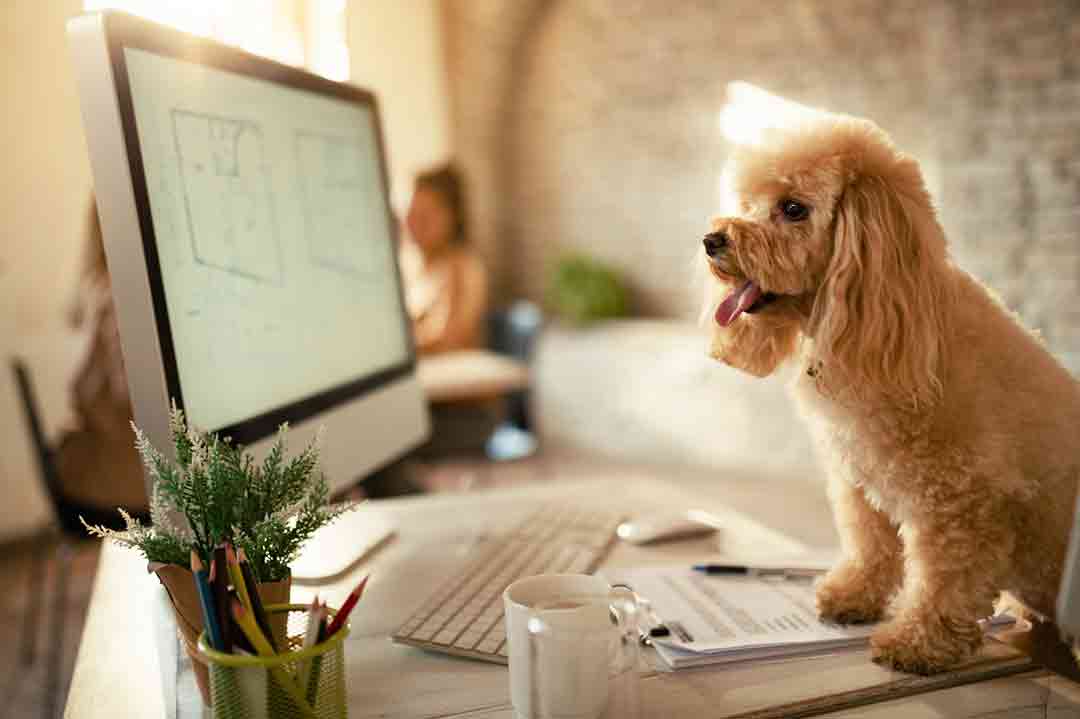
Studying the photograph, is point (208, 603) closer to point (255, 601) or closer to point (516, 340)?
point (255, 601)

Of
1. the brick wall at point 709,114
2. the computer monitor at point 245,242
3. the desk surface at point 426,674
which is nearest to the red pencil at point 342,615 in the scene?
the desk surface at point 426,674

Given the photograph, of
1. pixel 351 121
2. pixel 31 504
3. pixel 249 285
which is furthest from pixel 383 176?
pixel 31 504

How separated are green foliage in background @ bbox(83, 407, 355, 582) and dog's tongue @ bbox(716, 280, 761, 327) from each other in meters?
0.47

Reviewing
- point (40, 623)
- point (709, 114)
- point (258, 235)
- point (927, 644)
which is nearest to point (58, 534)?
point (40, 623)

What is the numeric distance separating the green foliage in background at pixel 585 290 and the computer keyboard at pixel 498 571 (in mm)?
3568

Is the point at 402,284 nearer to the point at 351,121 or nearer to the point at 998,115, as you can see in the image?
the point at 351,121

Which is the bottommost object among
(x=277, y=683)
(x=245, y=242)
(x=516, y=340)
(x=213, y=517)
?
(x=516, y=340)

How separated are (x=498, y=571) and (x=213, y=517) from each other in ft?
1.35

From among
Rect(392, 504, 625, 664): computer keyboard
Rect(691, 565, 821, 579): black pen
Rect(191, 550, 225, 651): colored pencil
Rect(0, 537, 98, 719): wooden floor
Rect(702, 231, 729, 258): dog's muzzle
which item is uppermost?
Rect(702, 231, 729, 258): dog's muzzle

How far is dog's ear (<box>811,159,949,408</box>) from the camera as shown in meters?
0.88

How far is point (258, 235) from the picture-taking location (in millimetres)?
1158

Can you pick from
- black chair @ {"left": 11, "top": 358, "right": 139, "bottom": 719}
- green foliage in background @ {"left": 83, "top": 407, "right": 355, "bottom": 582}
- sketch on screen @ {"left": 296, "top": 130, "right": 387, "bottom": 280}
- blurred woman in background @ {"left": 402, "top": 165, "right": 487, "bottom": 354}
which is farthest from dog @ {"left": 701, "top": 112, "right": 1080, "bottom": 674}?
blurred woman in background @ {"left": 402, "top": 165, "right": 487, "bottom": 354}

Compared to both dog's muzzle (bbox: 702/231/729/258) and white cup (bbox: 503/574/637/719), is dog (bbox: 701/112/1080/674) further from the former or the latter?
white cup (bbox: 503/574/637/719)

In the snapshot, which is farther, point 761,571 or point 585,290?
point 585,290
